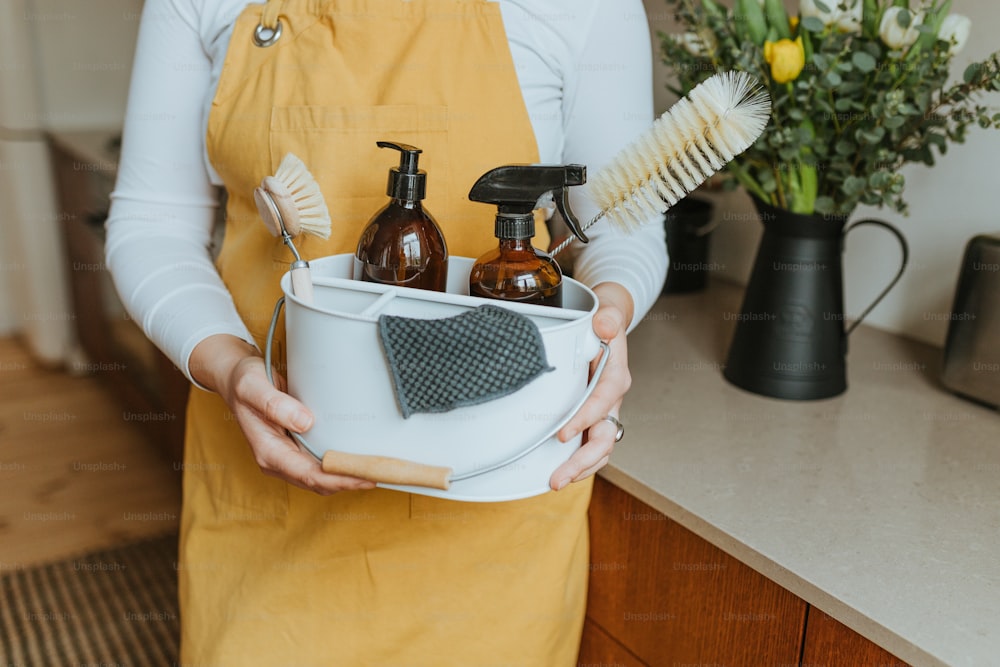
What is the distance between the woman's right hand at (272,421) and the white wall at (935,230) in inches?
35.1

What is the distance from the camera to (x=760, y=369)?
1.04 metres

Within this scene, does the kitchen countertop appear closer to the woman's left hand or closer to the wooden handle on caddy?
the woman's left hand

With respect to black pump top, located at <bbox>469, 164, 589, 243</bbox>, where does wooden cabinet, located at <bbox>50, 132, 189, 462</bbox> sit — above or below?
below

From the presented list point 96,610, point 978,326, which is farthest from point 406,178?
point 96,610

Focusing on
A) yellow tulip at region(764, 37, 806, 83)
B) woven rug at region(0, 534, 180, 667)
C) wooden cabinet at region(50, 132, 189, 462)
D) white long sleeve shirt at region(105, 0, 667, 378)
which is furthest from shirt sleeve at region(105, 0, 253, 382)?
woven rug at region(0, 534, 180, 667)

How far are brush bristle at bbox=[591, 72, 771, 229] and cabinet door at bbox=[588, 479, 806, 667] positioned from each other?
34 centimetres

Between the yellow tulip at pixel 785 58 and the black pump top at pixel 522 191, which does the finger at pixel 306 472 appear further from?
the yellow tulip at pixel 785 58

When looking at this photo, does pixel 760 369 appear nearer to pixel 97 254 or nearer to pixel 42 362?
pixel 97 254

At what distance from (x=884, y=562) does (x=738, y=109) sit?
0.39 metres

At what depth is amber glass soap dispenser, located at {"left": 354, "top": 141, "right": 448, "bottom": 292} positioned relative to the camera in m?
0.64

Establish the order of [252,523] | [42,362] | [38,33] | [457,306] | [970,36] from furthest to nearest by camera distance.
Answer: [42,362], [38,33], [970,36], [252,523], [457,306]

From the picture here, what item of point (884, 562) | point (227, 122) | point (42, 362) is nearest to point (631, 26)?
point (227, 122)

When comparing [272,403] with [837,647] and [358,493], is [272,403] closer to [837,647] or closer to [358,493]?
[358,493]

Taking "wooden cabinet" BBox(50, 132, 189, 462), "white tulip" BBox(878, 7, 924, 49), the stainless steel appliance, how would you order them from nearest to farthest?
"white tulip" BBox(878, 7, 924, 49) → the stainless steel appliance → "wooden cabinet" BBox(50, 132, 189, 462)
